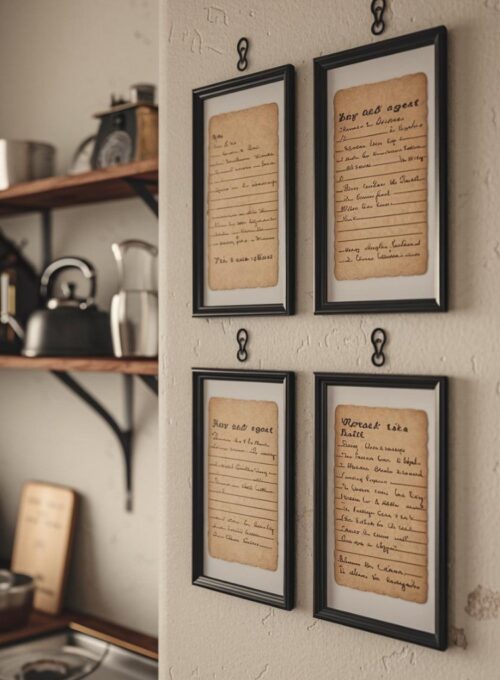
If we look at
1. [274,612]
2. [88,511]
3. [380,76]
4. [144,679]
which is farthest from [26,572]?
[380,76]

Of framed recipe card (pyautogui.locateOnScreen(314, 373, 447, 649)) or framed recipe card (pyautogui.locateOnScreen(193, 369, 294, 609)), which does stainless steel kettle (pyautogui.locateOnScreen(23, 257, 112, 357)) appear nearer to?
framed recipe card (pyautogui.locateOnScreen(193, 369, 294, 609))

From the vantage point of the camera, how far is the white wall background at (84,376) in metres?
2.06

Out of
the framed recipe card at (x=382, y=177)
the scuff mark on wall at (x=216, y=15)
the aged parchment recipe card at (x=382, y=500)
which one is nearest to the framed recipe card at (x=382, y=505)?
A: the aged parchment recipe card at (x=382, y=500)

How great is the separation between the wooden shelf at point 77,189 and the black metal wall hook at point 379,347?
26.2 inches

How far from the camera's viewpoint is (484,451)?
1.11 metres

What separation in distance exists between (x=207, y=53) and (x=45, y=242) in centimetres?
105

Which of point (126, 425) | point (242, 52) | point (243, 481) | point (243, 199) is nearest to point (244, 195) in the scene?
point (243, 199)

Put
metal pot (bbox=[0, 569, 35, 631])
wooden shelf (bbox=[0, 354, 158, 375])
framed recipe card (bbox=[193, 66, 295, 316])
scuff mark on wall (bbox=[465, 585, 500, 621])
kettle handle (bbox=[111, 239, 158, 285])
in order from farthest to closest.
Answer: metal pot (bbox=[0, 569, 35, 631]), kettle handle (bbox=[111, 239, 158, 285]), wooden shelf (bbox=[0, 354, 158, 375]), framed recipe card (bbox=[193, 66, 295, 316]), scuff mark on wall (bbox=[465, 585, 500, 621])

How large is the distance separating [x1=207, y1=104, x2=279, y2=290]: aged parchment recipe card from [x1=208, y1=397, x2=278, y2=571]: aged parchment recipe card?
222mm

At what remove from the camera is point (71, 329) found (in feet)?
6.41

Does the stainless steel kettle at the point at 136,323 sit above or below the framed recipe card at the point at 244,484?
above

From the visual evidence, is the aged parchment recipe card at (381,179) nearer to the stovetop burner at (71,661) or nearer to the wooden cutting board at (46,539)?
the stovetop burner at (71,661)

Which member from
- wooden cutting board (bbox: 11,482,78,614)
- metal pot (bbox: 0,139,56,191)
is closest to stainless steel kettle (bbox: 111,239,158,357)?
metal pot (bbox: 0,139,56,191)

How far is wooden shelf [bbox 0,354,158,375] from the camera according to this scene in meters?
1.72
